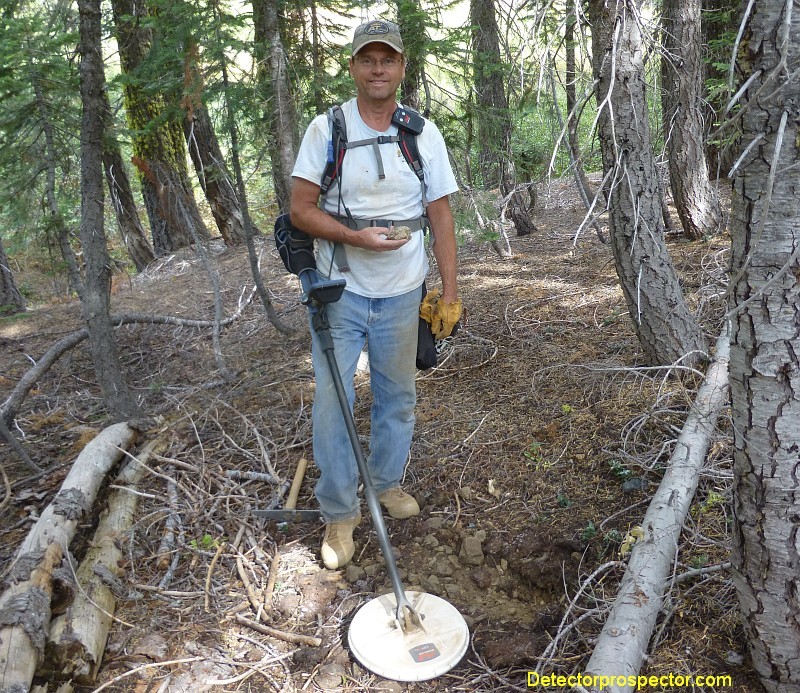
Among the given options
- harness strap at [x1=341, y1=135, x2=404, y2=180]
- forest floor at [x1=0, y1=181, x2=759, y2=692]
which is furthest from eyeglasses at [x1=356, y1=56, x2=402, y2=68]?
forest floor at [x1=0, y1=181, x2=759, y2=692]

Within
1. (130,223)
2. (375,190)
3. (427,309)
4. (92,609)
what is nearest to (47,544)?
(92,609)

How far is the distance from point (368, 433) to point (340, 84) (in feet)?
10.7

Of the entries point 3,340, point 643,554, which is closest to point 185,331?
point 3,340

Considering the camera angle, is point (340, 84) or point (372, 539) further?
point (340, 84)

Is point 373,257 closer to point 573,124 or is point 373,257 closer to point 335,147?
point 335,147

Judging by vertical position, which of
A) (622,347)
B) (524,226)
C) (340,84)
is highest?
(340,84)

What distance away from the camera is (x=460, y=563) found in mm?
3213

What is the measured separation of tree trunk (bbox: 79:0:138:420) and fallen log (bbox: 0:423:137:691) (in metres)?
0.73

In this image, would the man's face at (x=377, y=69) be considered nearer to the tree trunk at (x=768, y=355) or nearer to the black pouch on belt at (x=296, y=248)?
the black pouch on belt at (x=296, y=248)

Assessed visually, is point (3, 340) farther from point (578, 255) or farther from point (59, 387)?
point (578, 255)

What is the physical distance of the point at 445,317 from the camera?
332 centimetres

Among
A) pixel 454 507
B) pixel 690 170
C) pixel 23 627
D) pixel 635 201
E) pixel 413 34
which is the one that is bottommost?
pixel 454 507

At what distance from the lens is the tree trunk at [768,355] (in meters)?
1.64

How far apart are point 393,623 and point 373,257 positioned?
1.78 meters
